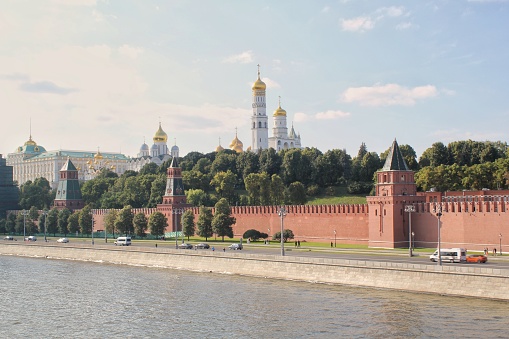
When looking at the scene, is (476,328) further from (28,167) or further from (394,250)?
(28,167)

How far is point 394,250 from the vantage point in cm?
6000

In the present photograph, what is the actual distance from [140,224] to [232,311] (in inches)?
1951

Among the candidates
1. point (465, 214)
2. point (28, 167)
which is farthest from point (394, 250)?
point (28, 167)

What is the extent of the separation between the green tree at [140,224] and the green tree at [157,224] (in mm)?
1350

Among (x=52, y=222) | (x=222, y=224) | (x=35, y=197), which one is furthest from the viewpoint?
(x=35, y=197)

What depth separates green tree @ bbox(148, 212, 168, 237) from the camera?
275 ft

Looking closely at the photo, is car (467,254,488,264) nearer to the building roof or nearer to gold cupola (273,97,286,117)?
the building roof

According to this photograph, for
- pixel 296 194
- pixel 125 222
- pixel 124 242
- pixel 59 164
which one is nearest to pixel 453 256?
pixel 124 242

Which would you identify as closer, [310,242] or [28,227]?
[310,242]

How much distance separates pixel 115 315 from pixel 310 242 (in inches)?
1438

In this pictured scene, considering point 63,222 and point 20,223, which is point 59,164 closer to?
point 20,223

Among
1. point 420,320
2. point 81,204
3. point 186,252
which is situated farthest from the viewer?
point 81,204

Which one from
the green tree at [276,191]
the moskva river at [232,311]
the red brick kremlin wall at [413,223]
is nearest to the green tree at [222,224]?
the red brick kremlin wall at [413,223]

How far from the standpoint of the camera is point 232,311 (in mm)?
37469
